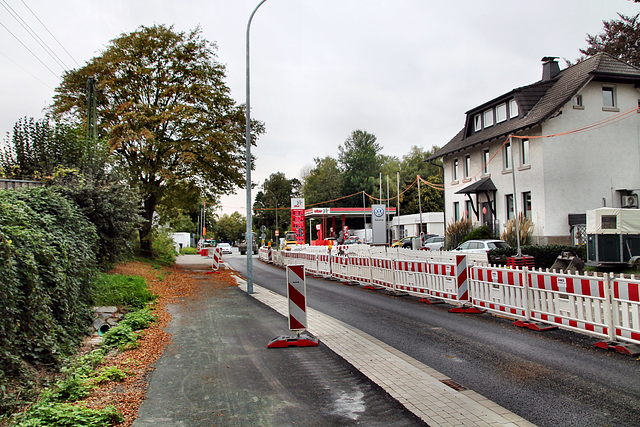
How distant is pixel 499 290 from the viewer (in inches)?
405

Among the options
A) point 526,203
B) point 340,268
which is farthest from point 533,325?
point 526,203

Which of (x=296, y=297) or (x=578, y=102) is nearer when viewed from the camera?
(x=296, y=297)

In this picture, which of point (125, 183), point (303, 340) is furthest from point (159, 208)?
point (303, 340)

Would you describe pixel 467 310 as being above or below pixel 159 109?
below

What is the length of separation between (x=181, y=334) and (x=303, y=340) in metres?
2.65

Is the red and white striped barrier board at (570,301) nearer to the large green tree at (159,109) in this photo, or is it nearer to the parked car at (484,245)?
the parked car at (484,245)

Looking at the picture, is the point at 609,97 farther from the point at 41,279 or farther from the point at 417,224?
the point at 417,224

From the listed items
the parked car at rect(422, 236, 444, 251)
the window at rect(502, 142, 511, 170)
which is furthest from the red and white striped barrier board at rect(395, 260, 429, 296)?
the parked car at rect(422, 236, 444, 251)

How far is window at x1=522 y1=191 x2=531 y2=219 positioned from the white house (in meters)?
0.06

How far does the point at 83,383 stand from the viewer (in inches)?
217

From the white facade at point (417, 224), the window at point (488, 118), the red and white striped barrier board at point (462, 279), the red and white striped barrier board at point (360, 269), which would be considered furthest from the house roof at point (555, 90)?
the white facade at point (417, 224)

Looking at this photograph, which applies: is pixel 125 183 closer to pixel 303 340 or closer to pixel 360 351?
pixel 303 340

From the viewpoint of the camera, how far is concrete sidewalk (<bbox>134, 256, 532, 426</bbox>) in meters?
4.60

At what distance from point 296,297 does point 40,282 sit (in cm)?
399
